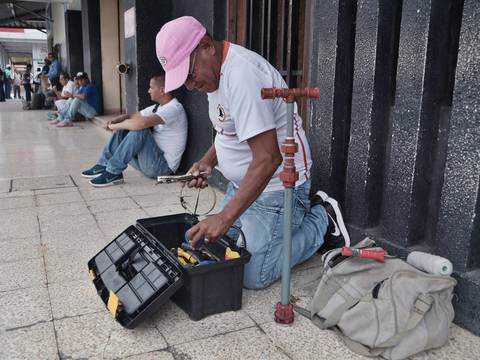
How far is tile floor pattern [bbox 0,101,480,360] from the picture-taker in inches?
76.9

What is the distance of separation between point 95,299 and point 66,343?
0.41m

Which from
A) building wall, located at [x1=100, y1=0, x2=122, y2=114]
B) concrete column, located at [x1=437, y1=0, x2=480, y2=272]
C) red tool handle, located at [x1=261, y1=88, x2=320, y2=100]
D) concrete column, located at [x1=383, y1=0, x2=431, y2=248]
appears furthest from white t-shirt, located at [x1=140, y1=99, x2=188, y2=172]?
building wall, located at [x1=100, y1=0, x2=122, y2=114]

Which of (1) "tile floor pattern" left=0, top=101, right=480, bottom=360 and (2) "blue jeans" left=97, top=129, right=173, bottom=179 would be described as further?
(2) "blue jeans" left=97, top=129, right=173, bottom=179

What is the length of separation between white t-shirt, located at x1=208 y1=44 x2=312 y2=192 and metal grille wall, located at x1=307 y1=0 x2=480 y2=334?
40 cm

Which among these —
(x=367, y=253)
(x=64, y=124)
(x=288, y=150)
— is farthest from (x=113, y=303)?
(x=64, y=124)

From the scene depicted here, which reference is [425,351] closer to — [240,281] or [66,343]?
[240,281]

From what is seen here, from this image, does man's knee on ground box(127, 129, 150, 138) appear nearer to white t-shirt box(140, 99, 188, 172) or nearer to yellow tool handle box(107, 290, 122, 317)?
white t-shirt box(140, 99, 188, 172)

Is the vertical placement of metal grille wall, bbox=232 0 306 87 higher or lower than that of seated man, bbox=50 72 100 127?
higher

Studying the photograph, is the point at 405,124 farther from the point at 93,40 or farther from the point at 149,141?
the point at 93,40

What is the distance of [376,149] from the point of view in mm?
2662

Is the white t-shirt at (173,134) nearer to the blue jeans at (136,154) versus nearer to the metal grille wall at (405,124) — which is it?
the blue jeans at (136,154)

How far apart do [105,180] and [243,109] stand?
3.15 metres

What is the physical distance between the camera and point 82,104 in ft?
35.4

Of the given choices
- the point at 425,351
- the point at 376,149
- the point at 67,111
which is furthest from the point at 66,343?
the point at 67,111
